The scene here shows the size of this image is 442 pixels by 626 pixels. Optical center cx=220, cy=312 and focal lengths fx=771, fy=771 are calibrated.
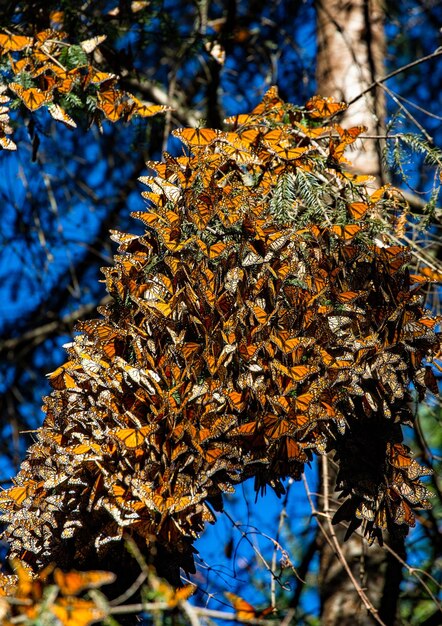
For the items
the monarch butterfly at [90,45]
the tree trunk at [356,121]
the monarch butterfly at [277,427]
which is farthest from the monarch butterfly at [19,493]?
the monarch butterfly at [90,45]

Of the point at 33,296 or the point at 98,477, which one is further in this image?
the point at 33,296

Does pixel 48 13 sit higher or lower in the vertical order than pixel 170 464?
higher

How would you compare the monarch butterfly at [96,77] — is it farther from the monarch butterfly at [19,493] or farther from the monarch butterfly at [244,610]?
the monarch butterfly at [244,610]

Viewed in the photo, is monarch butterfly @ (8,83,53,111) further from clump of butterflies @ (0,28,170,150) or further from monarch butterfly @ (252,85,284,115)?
monarch butterfly @ (252,85,284,115)

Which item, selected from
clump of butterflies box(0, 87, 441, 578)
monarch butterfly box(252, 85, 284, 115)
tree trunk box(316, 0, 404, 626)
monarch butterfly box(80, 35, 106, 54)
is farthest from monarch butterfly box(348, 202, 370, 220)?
monarch butterfly box(80, 35, 106, 54)

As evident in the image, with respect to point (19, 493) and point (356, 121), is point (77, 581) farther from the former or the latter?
point (356, 121)

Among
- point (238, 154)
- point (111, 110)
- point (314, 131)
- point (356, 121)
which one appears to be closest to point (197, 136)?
point (238, 154)

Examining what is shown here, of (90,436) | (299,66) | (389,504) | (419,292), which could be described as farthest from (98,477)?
(299,66)

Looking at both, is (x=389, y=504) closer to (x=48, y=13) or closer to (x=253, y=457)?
(x=253, y=457)
